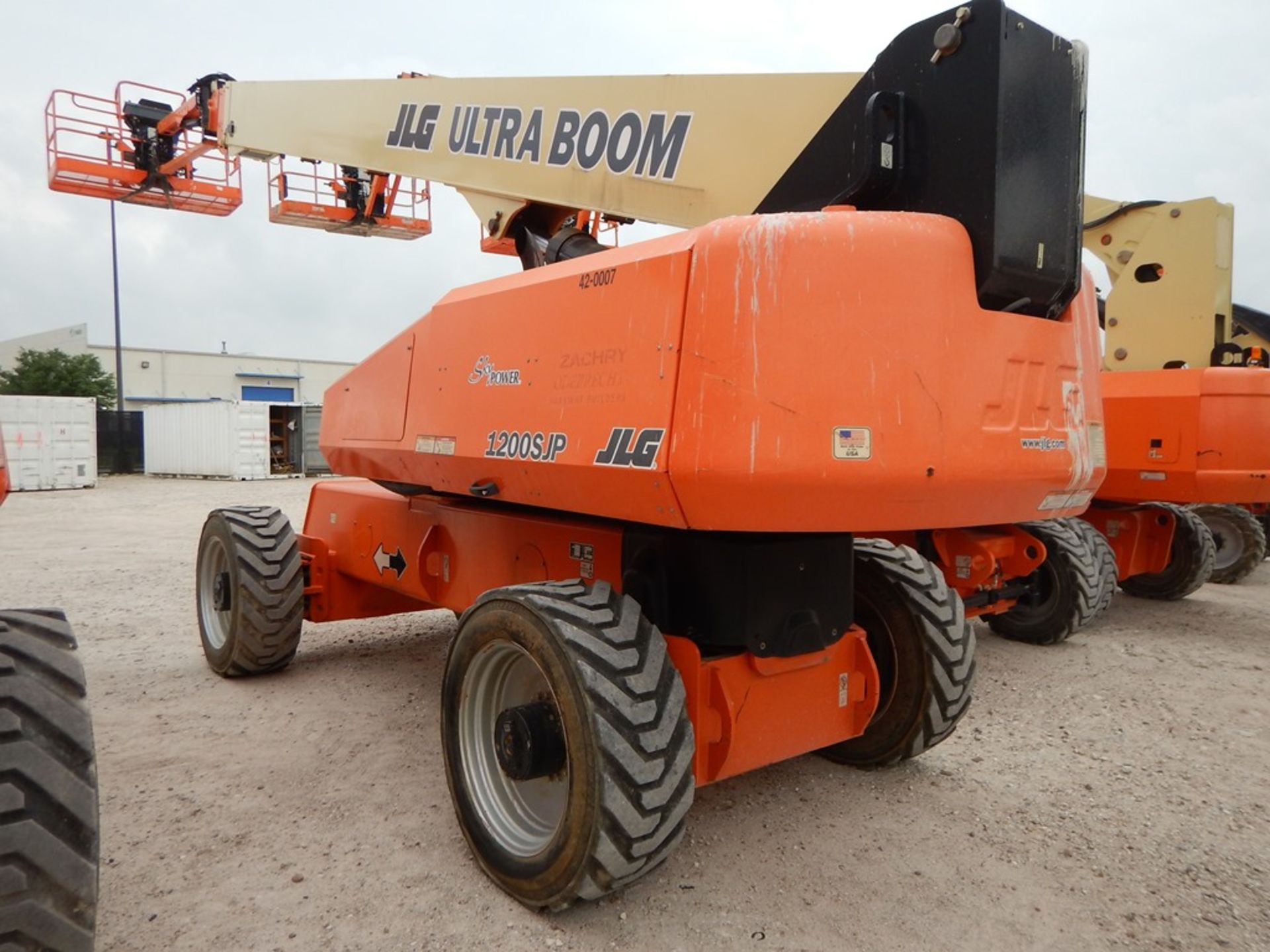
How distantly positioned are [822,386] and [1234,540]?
889 cm

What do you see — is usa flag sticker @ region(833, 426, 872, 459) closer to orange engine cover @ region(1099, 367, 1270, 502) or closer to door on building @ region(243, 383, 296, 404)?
orange engine cover @ region(1099, 367, 1270, 502)

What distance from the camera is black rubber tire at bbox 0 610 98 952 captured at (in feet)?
5.47

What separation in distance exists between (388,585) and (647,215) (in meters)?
2.65

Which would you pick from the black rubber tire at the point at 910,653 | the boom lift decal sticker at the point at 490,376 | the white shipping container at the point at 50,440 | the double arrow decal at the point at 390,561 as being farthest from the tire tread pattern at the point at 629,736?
the white shipping container at the point at 50,440

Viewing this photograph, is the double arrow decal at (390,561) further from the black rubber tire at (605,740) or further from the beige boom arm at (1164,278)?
the beige boom arm at (1164,278)

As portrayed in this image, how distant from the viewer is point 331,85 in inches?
165

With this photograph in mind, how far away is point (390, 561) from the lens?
15.2 ft

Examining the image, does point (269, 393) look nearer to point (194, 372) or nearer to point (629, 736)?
point (194, 372)

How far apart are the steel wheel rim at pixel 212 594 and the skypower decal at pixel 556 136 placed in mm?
2787

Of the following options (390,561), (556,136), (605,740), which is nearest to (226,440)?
(390,561)

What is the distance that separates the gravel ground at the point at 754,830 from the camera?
2576mm

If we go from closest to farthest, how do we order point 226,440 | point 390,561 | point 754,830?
point 754,830, point 390,561, point 226,440

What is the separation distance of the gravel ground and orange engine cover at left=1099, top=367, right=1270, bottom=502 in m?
1.33

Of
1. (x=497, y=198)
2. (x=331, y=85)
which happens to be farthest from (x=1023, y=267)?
(x=331, y=85)
